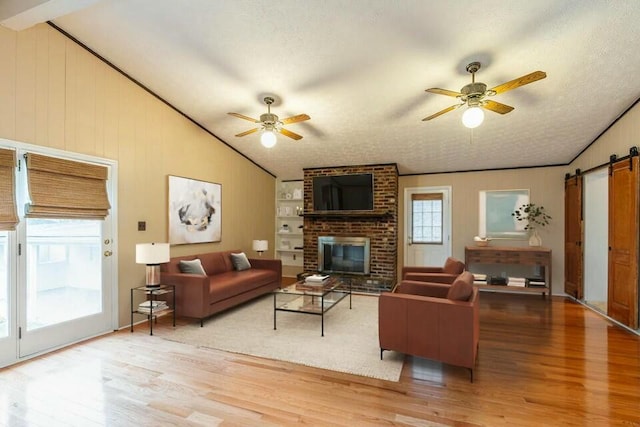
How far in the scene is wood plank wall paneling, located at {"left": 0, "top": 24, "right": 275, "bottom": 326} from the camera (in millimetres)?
3025

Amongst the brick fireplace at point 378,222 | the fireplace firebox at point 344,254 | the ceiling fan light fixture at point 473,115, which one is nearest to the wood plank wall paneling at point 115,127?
the fireplace firebox at point 344,254

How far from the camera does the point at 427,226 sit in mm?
6625

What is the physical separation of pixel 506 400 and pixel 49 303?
438 cm

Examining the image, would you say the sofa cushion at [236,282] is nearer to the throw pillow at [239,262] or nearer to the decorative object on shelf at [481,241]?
the throw pillow at [239,262]

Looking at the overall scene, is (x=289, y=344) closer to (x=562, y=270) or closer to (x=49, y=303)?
(x=49, y=303)

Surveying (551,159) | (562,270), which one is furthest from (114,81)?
(562,270)

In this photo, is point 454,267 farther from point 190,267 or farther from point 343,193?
point 190,267

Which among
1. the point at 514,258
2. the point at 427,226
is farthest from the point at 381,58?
the point at 514,258

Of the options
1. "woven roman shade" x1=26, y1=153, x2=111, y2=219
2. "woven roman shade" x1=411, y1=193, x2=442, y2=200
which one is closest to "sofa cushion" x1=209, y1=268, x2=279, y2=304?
"woven roman shade" x1=26, y1=153, x2=111, y2=219

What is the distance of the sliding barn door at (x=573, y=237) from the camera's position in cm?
518

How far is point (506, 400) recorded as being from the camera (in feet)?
7.72

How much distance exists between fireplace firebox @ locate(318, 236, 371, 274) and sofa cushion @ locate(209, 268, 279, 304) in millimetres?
1334

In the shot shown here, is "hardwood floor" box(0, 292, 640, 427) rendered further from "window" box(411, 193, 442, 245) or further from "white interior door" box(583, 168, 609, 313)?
"window" box(411, 193, 442, 245)

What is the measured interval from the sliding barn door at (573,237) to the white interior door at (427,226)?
198 centimetres
